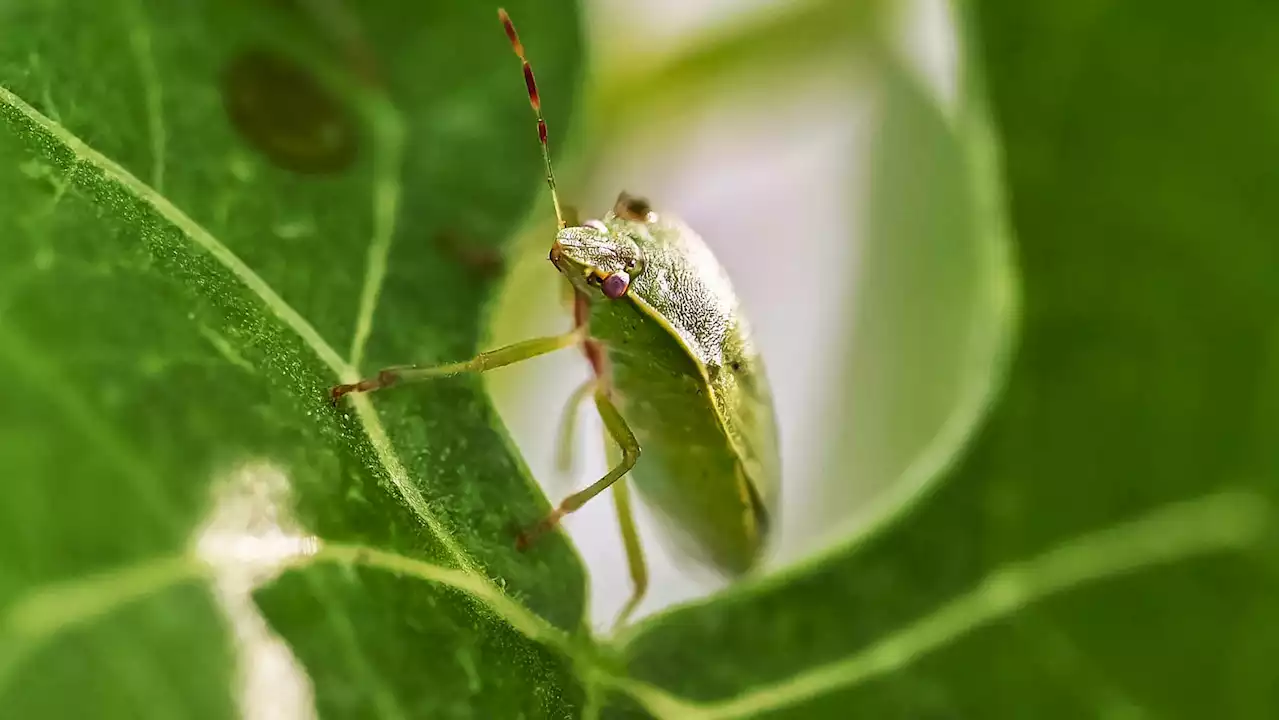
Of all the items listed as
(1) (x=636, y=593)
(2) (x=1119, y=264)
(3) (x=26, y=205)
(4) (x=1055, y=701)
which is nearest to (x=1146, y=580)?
(4) (x=1055, y=701)

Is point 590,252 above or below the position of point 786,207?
below

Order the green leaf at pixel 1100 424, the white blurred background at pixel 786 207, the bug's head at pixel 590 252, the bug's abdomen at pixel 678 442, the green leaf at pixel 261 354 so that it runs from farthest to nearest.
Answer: the white blurred background at pixel 786 207 < the bug's abdomen at pixel 678 442 < the bug's head at pixel 590 252 < the green leaf at pixel 1100 424 < the green leaf at pixel 261 354

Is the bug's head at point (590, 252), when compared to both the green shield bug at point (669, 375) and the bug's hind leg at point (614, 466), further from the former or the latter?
the bug's hind leg at point (614, 466)

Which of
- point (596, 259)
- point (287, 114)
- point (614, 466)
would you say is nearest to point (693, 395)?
point (614, 466)

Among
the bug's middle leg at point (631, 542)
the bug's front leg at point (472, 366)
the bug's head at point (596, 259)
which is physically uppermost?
the bug's head at point (596, 259)

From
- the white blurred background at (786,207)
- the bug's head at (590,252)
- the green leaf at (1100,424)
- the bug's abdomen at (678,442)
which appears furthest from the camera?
the white blurred background at (786,207)

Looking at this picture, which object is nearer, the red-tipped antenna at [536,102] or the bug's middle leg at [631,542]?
the red-tipped antenna at [536,102]

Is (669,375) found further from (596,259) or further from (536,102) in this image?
(536,102)

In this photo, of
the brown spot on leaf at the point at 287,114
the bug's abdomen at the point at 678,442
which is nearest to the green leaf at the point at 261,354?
the brown spot on leaf at the point at 287,114
